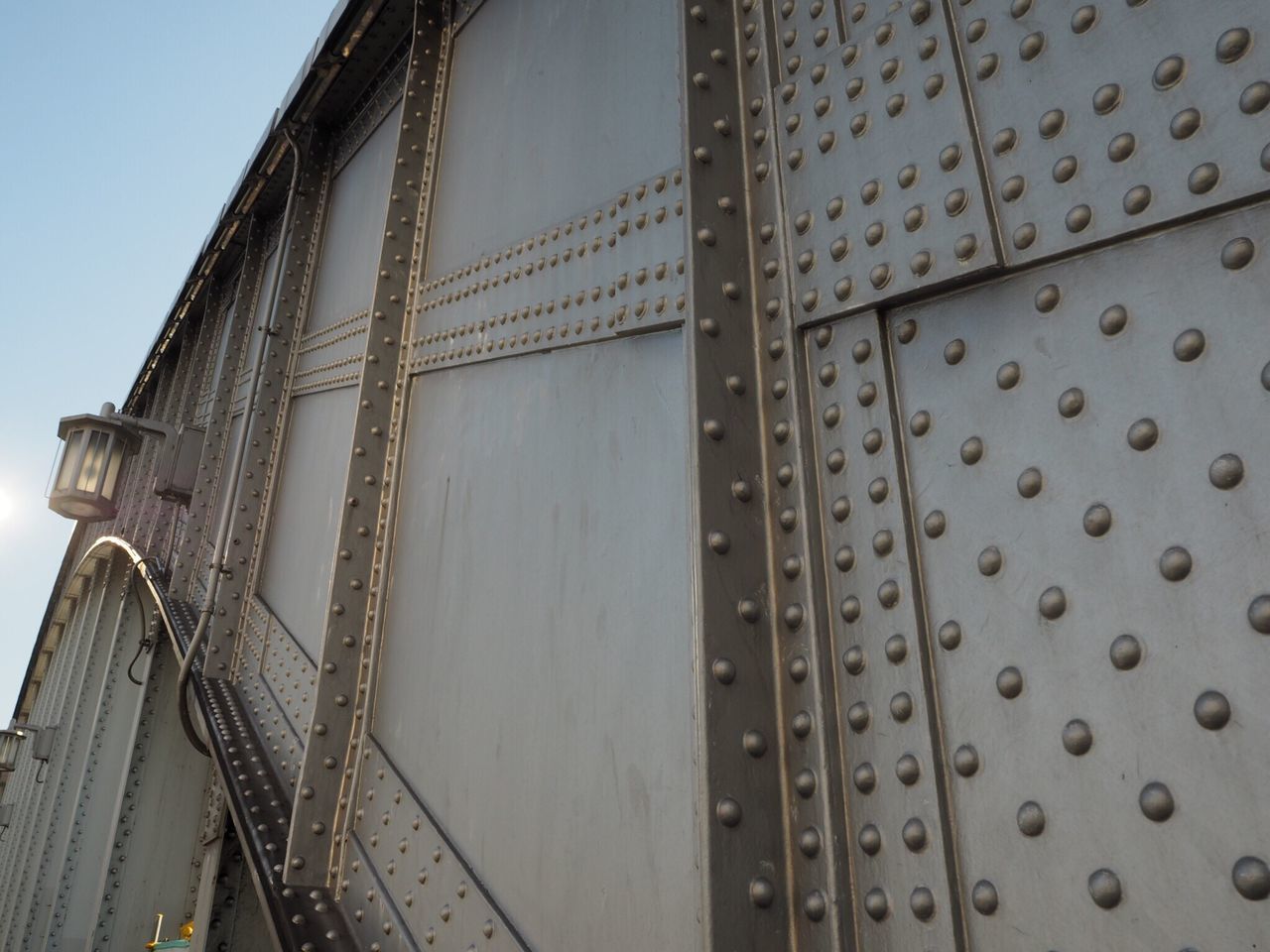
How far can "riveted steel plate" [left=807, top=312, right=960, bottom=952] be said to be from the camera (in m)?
1.44

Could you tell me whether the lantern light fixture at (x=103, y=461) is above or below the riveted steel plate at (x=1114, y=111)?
above

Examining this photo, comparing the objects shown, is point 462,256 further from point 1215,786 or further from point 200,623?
point 1215,786

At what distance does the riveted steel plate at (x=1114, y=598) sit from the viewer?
45.0 inches

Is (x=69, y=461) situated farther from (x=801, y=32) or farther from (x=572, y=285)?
(x=801, y=32)

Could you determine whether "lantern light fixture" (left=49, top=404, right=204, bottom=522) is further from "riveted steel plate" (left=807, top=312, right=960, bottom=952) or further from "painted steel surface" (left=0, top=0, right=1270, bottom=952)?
"riveted steel plate" (left=807, top=312, right=960, bottom=952)

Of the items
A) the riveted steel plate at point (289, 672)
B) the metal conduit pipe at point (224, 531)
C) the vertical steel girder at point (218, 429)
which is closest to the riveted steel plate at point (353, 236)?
the metal conduit pipe at point (224, 531)

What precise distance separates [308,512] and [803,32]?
3.73 metres

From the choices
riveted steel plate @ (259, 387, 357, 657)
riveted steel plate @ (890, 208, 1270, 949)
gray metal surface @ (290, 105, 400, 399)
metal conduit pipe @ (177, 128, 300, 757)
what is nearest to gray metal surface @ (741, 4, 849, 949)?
riveted steel plate @ (890, 208, 1270, 949)

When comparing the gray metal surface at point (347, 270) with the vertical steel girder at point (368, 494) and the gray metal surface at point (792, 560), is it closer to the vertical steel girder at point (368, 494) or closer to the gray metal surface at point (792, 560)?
the vertical steel girder at point (368, 494)

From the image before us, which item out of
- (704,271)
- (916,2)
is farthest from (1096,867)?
(916,2)

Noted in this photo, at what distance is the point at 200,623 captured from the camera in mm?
5172

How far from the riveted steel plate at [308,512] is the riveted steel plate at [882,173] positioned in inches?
115

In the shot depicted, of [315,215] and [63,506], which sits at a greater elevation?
[315,215]

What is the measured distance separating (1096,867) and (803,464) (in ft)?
2.82
